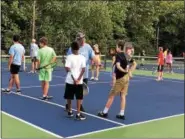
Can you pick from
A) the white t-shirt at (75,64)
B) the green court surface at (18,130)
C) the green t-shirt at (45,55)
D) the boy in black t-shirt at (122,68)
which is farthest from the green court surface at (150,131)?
the green t-shirt at (45,55)

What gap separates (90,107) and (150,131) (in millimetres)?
2525

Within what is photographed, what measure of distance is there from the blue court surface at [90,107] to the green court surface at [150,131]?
30 centimetres

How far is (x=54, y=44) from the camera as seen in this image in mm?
34031

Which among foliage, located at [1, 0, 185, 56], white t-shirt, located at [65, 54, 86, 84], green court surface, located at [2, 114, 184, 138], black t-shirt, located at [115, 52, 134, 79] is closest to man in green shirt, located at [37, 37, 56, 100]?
green court surface, located at [2, 114, 184, 138]

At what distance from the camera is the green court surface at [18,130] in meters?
6.65

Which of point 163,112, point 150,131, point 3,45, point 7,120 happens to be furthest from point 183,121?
point 3,45

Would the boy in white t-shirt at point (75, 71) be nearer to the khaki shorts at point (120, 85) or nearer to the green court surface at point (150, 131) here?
the khaki shorts at point (120, 85)

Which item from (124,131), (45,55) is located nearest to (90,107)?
(45,55)

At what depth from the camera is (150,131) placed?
7312 millimetres

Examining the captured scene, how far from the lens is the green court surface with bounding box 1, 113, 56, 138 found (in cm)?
665

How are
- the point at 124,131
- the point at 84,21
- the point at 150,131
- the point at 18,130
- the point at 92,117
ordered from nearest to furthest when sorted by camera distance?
the point at 18,130
the point at 124,131
the point at 150,131
the point at 92,117
the point at 84,21

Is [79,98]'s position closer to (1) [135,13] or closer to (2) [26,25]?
(2) [26,25]

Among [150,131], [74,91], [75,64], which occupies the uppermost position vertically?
[75,64]

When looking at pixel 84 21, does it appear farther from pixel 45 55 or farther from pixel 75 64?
pixel 75 64
